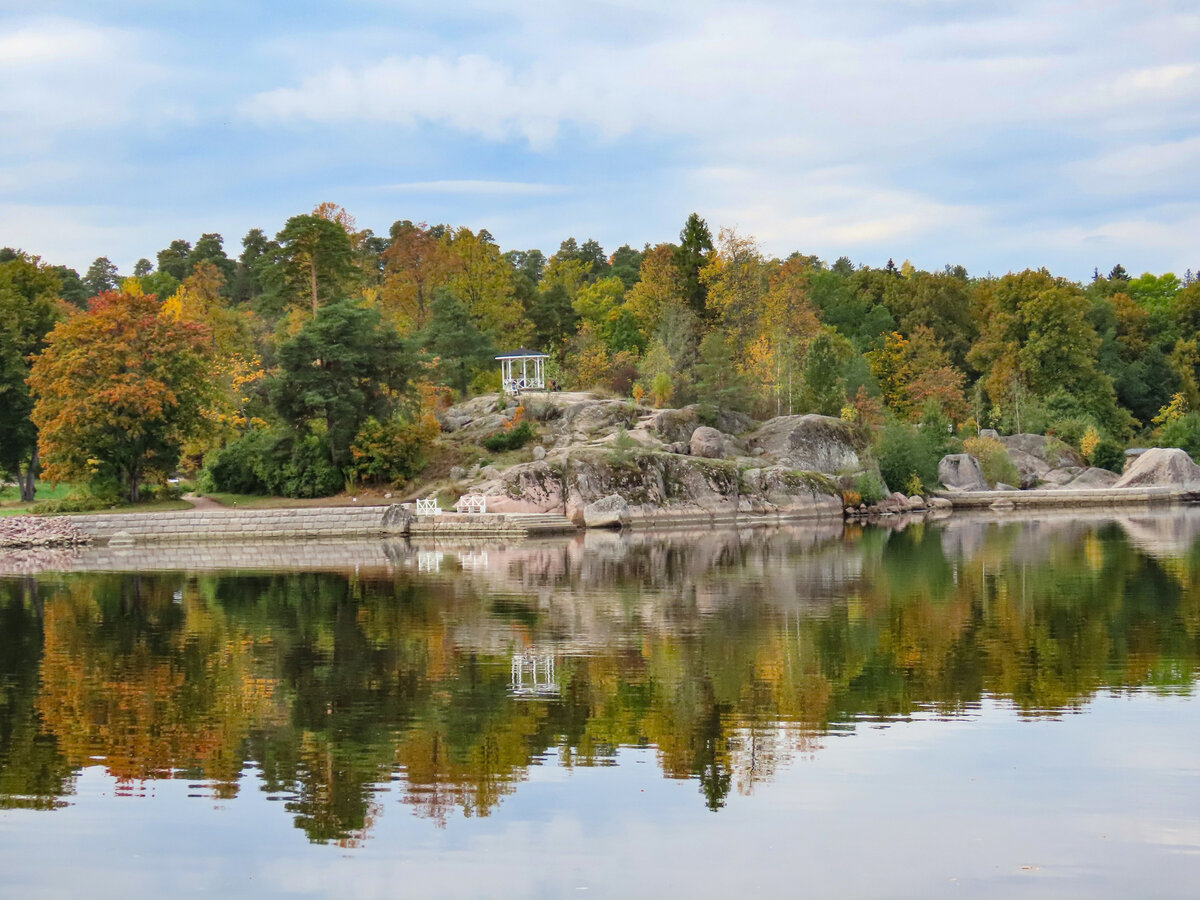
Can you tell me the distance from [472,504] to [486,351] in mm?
20187

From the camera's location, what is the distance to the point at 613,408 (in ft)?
192

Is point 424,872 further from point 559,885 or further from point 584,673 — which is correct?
point 584,673

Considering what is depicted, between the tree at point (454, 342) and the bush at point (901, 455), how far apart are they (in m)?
22.4

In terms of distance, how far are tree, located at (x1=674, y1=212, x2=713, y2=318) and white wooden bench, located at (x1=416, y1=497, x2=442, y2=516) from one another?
31366mm

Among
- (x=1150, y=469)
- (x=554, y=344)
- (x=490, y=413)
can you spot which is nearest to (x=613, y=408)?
(x=490, y=413)

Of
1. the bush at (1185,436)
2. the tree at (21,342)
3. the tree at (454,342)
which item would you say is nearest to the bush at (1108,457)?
the bush at (1185,436)

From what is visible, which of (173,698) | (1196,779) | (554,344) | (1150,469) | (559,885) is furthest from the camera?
(554,344)

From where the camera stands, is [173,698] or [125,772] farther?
[173,698]

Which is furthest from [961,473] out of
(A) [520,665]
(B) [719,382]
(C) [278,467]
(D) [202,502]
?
(A) [520,665]

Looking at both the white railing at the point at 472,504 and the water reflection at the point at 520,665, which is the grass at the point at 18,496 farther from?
the water reflection at the point at 520,665

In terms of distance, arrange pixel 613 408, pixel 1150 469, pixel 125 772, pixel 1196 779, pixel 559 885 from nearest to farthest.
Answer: pixel 559 885
pixel 1196 779
pixel 125 772
pixel 613 408
pixel 1150 469

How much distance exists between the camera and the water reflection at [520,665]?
12867 millimetres

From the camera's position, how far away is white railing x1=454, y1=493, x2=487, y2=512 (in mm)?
49062

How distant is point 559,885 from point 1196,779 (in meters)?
6.51
